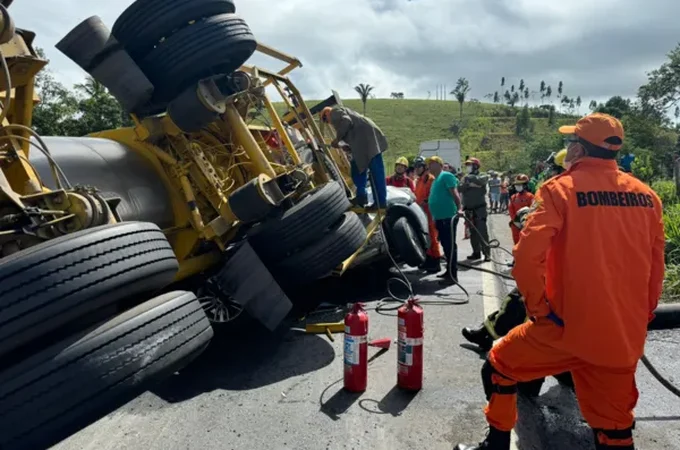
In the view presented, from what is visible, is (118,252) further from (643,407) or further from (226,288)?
(643,407)

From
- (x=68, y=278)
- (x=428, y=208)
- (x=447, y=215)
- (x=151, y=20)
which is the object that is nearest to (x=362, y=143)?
(x=447, y=215)

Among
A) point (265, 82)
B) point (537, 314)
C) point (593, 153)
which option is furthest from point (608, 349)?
point (265, 82)

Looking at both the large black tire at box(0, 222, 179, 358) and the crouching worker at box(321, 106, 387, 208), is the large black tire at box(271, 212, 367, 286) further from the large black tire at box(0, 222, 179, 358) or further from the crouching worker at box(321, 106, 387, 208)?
the large black tire at box(0, 222, 179, 358)

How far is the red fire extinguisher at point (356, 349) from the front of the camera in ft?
11.4

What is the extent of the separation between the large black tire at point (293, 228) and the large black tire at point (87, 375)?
5.75 feet

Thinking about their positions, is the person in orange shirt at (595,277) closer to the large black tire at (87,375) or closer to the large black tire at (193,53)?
the large black tire at (87,375)

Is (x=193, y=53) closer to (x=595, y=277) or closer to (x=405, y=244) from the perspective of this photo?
(x=405, y=244)

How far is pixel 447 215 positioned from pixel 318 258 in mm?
3223

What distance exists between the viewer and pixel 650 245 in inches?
97.8

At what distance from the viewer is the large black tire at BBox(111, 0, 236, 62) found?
13.9 ft

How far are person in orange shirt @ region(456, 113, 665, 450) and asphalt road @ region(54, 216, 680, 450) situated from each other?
611 mm

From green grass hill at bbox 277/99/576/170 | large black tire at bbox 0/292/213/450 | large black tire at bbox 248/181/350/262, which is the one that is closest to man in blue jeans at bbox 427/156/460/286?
large black tire at bbox 248/181/350/262

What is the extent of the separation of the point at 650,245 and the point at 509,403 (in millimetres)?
982

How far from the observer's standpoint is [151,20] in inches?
167
